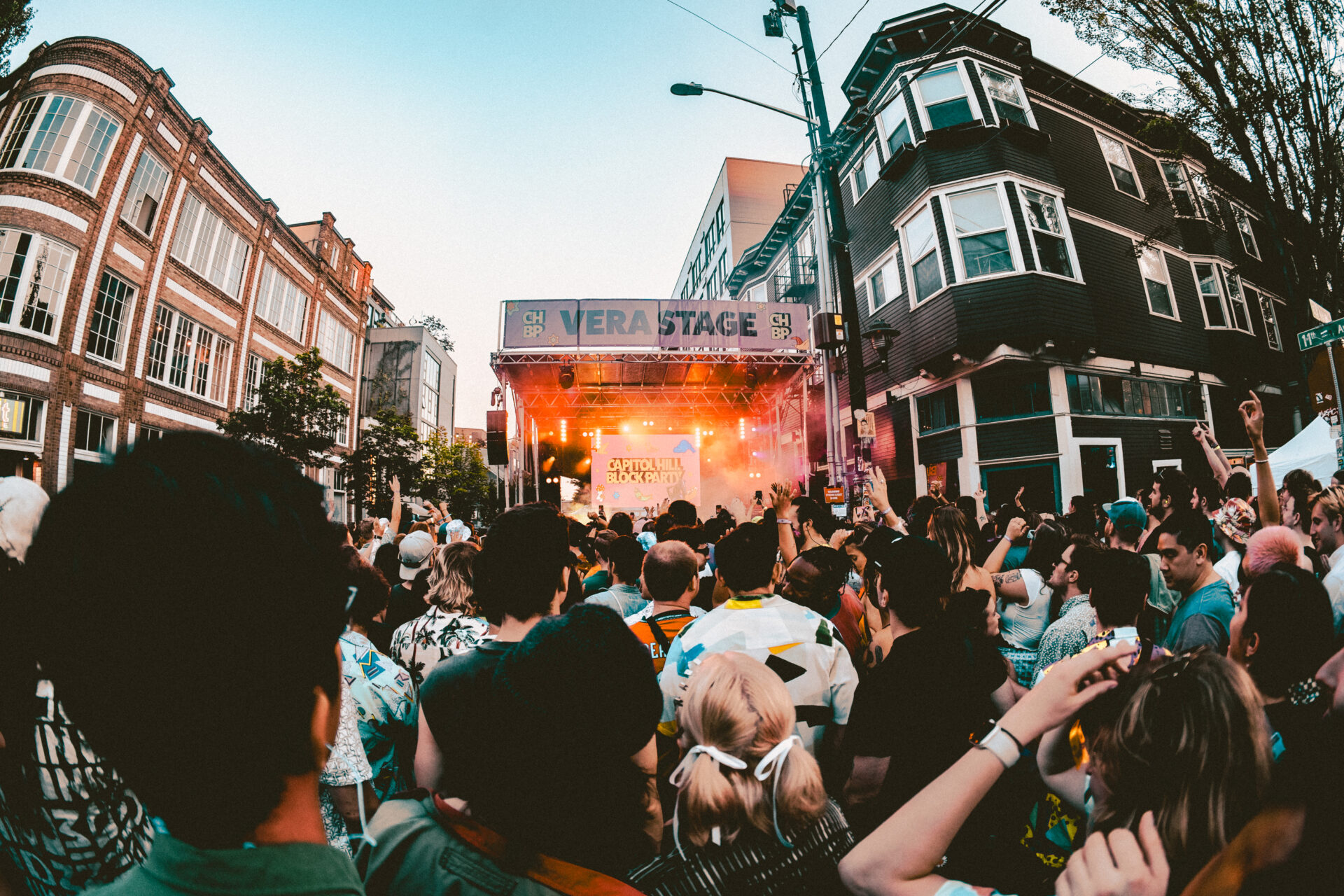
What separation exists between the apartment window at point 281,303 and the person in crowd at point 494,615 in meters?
24.3

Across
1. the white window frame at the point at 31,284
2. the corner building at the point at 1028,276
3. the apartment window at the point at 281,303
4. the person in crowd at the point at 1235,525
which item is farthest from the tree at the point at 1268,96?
the apartment window at the point at 281,303

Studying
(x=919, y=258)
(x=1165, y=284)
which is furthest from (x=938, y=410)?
(x=1165, y=284)

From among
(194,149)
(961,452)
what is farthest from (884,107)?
(194,149)

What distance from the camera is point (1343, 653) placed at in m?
1.65

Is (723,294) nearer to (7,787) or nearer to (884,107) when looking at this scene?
(884,107)

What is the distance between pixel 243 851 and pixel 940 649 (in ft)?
7.89

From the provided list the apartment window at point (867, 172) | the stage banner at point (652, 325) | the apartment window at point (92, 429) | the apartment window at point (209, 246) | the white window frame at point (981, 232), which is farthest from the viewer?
the apartment window at point (209, 246)

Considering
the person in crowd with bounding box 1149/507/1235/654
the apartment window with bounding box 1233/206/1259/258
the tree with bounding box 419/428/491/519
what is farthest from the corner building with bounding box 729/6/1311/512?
the tree with bounding box 419/428/491/519

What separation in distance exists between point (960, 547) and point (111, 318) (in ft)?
66.6

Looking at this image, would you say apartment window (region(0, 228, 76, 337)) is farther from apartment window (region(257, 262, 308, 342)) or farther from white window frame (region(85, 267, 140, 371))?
apartment window (region(257, 262, 308, 342))

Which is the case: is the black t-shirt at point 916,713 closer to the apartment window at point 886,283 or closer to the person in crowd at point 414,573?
the person in crowd at point 414,573

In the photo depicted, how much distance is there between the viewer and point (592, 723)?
125 cm

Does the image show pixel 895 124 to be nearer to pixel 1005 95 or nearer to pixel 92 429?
pixel 1005 95

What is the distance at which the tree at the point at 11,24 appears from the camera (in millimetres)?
10234
